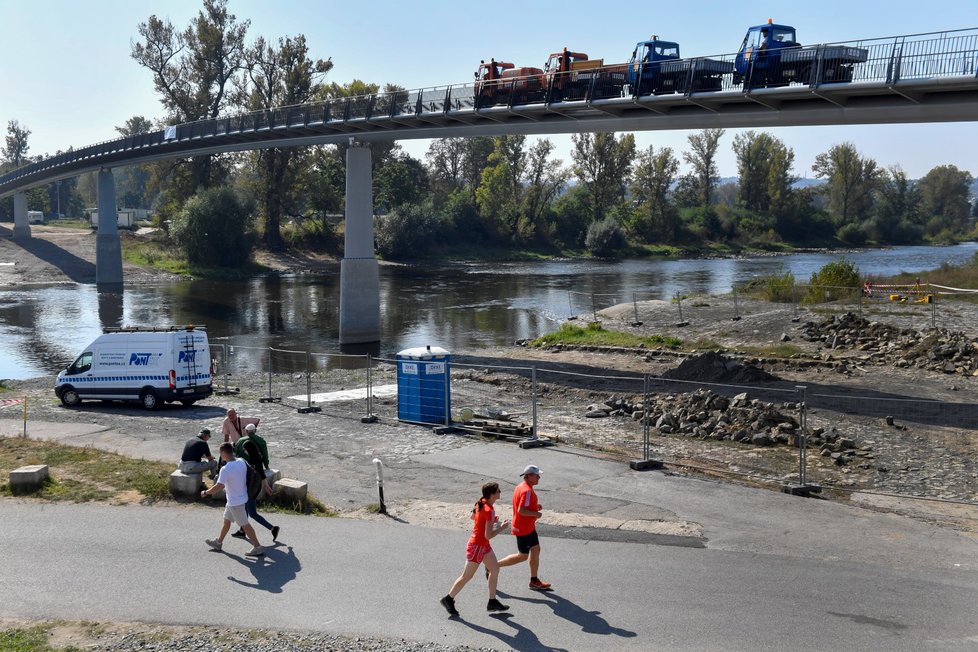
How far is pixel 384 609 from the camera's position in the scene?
1009 centimetres

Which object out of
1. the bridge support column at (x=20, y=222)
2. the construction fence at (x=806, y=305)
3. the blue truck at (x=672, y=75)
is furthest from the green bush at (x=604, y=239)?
the blue truck at (x=672, y=75)

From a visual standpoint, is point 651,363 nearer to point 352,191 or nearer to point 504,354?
Result: point 504,354

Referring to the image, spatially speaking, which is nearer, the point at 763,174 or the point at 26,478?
the point at 26,478

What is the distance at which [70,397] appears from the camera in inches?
1013

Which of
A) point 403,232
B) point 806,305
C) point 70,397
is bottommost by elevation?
point 70,397

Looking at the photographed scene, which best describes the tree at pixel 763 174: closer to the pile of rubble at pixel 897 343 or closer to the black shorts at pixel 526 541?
the pile of rubble at pixel 897 343

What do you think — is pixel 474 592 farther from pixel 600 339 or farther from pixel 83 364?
pixel 600 339

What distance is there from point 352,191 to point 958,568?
132 ft

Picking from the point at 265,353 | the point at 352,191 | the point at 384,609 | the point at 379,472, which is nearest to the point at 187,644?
the point at 384,609

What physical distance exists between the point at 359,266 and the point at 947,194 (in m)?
136

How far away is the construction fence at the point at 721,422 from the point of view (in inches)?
658

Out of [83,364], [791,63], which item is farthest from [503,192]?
[83,364]

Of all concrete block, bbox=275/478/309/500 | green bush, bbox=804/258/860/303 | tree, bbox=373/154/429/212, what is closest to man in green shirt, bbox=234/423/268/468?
concrete block, bbox=275/478/309/500

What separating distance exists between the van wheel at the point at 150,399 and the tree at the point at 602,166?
105079 mm
